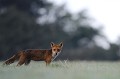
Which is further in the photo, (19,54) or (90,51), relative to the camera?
(90,51)

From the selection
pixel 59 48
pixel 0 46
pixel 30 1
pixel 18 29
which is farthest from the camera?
pixel 30 1

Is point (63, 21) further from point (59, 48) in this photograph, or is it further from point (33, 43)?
point (59, 48)

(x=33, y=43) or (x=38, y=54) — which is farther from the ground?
(x=33, y=43)

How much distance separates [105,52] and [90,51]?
117 centimetres

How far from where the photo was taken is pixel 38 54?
14391mm

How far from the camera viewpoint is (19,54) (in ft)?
48.1

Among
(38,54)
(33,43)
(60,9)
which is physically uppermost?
(60,9)

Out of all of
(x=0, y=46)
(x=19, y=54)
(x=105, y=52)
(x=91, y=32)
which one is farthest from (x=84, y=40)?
(x=19, y=54)

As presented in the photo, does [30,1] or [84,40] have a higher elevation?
[30,1]

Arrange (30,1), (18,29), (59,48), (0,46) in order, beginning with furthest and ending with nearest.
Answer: (30,1)
(18,29)
(0,46)
(59,48)

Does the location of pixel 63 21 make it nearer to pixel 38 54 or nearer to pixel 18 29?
pixel 18 29

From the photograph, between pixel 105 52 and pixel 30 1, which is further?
pixel 30 1

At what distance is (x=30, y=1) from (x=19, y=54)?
33442 millimetres

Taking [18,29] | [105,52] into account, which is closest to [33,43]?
[18,29]
